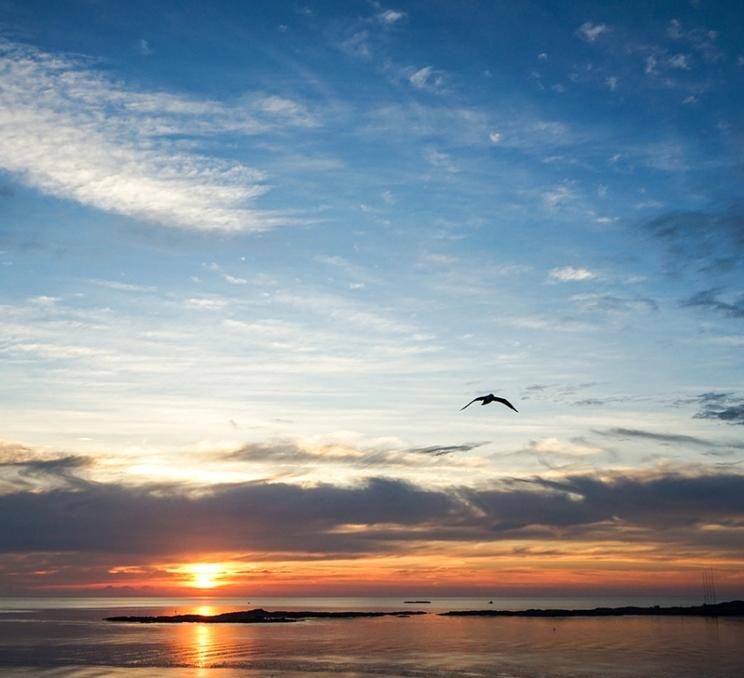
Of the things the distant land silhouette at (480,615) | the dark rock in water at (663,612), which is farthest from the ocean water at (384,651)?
the dark rock in water at (663,612)

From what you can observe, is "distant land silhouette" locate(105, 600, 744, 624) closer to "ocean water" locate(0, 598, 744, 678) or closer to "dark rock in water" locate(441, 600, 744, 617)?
"dark rock in water" locate(441, 600, 744, 617)

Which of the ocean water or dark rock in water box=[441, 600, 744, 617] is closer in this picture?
the ocean water

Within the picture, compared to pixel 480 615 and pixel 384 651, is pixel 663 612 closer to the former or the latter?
pixel 480 615

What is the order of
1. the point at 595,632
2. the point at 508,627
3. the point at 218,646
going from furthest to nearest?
the point at 508,627, the point at 595,632, the point at 218,646

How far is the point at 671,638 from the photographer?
95250mm

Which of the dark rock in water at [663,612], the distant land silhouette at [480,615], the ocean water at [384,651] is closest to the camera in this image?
the ocean water at [384,651]

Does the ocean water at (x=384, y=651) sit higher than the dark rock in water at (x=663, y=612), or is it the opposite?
the ocean water at (x=384, y=651)

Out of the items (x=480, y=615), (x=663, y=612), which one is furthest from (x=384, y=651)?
(x=663, y=612)

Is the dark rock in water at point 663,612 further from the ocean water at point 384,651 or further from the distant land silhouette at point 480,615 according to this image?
the ocean water at point 384,651

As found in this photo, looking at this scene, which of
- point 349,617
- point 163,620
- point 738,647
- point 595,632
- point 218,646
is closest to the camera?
point 738,647

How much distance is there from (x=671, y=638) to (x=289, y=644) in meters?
48.6

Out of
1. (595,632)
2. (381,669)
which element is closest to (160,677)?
(381,669)

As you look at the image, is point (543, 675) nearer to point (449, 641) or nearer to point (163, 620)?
point (449, 641)

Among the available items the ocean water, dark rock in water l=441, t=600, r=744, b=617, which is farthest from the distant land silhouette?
the ocean water
